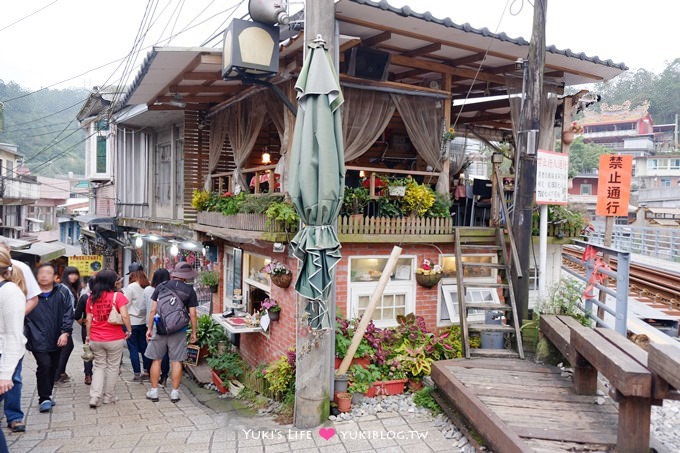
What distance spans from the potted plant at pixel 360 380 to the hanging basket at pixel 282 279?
1.48 m

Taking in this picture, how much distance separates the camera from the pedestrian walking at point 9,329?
→ 12.5 ft

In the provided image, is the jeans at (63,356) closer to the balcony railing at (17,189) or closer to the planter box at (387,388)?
the planter box at (387,388)

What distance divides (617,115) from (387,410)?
63394 millimetres

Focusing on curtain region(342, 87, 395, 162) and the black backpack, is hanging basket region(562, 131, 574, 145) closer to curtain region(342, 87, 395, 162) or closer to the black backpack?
curtain region(342, 87, 395, 162)

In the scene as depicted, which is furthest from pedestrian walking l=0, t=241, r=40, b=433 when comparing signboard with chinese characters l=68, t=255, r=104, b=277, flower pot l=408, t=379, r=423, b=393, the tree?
the tree

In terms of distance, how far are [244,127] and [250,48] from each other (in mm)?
2825

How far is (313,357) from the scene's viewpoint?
5883 mm

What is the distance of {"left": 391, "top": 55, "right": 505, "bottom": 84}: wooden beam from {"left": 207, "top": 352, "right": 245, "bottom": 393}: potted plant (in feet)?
18.0

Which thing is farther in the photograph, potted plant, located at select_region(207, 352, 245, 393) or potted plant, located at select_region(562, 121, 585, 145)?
potted plant, located at select_region(562, 121, 585, 145)

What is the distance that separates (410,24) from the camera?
6957mm

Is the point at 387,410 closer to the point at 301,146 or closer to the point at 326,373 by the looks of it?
the point at 326,373

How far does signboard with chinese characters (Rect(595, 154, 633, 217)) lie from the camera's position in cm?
951

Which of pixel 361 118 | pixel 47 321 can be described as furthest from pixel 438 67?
pixel 47 321

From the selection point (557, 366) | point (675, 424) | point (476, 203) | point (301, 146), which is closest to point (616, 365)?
point (675, 424)
